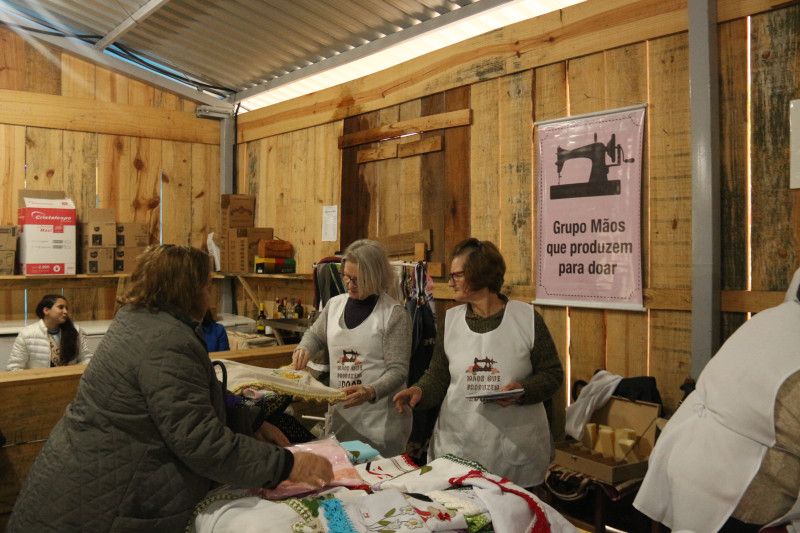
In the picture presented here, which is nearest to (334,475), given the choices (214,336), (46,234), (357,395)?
(357,395)

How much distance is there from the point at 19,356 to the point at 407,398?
3.65 meters

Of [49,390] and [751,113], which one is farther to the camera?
[751,113]

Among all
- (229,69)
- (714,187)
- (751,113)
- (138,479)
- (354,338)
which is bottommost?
(138,479)

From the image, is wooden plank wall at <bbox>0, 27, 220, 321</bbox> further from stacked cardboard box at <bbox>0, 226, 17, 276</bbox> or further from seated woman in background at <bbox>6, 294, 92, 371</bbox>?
seated woman in background at <bbox>6, 294, 92, 371</bbox>

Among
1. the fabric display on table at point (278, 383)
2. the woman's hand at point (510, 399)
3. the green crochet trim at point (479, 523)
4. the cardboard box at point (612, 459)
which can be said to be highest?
the fabric display on table at point (278, 383)

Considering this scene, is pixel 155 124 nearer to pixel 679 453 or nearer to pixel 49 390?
pixel 49 390

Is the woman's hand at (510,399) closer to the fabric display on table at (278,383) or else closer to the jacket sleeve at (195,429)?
the fabric display on table at (278,383)

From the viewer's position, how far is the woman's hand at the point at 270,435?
2186 millimetres

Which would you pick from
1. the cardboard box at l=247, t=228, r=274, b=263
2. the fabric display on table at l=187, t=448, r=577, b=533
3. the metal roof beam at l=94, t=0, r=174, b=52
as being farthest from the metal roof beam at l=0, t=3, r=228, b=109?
the fabric display on table at l=187, t=448, r=577, b=533

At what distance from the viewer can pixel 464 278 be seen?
9.25 ft

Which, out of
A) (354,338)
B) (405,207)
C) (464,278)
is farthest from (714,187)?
(405,207)

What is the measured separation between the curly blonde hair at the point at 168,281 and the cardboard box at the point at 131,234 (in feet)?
17.1

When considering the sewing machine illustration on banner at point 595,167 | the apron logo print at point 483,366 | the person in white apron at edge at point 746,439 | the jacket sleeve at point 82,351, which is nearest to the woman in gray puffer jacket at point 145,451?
the person in white apron at edge at point 746,439

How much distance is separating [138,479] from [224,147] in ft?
20.3
